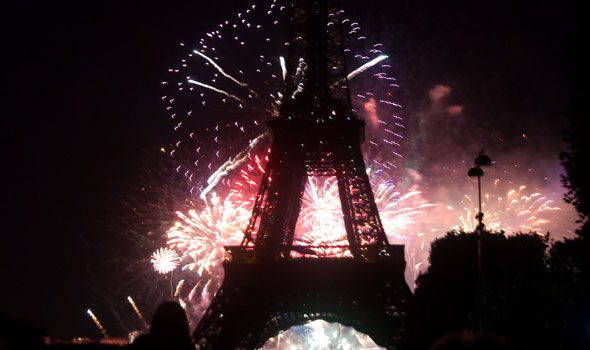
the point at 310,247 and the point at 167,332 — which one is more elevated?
the point at 310,247

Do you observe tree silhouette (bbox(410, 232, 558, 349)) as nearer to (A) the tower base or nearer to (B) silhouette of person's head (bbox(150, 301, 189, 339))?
(A) the tower base

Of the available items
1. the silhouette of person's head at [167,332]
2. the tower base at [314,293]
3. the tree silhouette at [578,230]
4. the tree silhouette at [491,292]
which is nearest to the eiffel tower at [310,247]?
the tower base at [314,293]

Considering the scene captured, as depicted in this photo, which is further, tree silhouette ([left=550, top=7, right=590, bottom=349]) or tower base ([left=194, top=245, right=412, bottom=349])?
tower base ([left=194, top=245, right=412, bottom=349])

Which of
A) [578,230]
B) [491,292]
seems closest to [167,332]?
[578,230]

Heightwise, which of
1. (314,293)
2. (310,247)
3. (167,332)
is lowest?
(314,293)

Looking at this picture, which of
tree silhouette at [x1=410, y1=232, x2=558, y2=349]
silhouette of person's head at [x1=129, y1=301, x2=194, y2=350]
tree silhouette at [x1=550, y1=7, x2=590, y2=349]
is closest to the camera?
silhouette of person's head at [x1=129, y1=301, x2=194, y2=350]

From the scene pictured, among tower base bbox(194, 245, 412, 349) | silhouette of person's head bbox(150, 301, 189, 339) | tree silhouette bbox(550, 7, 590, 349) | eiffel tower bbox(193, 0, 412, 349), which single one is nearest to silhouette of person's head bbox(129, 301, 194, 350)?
silhouette of person's head bbox(150, 301, 189, 339)

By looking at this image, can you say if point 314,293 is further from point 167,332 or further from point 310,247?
point 167,332

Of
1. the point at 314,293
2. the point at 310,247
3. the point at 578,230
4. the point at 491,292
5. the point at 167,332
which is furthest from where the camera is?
the point at 310,247
